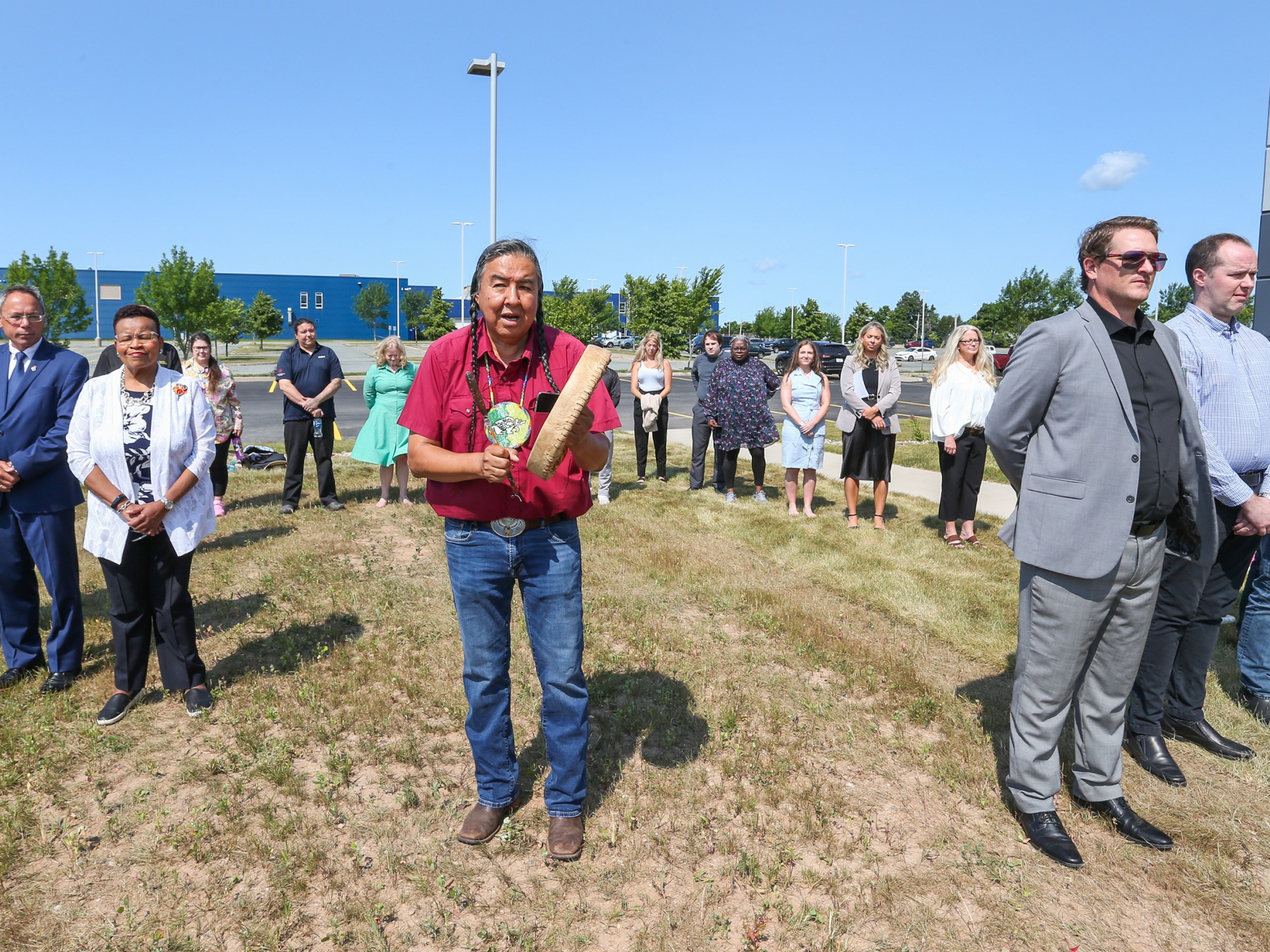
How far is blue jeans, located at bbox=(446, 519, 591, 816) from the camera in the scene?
9.96 feet

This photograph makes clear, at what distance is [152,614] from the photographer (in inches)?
173

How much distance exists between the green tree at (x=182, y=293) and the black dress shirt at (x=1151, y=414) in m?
48.0

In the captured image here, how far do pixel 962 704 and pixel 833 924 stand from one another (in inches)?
80.8

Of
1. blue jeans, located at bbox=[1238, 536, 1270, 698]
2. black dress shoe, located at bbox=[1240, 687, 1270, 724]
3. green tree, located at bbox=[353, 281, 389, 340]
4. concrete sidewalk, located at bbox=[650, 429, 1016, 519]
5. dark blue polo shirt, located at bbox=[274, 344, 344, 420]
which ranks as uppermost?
green tree, located at bbox=[353, 281, 389, 340]

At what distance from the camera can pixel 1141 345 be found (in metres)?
3.30

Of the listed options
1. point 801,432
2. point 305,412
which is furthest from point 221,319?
point 801,432

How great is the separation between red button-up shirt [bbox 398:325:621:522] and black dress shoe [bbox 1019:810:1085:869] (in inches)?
87.2

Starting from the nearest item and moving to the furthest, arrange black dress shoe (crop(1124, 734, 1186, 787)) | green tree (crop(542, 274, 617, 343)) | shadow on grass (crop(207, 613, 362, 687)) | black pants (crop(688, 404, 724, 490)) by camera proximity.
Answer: black dress shoe (crop(1124, 734, 1186, 787)) → shadow on grass (crop(207, 613, 362, 687)) → black pants (crop(688, 404, 724, 490)) → green tree (crop(542, 274, 617, 343))

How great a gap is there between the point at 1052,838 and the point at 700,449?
7.66m

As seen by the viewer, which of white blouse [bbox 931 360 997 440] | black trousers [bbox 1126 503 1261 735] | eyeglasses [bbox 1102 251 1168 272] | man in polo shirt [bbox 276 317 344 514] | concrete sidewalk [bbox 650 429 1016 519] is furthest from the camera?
concrete sidewalk [bbox 650 429 1016 519]

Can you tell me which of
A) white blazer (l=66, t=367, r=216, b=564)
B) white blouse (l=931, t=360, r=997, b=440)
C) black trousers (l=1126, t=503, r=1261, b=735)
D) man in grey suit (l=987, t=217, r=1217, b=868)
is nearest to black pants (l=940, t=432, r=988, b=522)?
white blouse (l=931, t=360, r=997, b=440)

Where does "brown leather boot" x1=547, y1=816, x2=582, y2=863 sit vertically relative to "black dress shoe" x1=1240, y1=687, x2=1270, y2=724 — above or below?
below

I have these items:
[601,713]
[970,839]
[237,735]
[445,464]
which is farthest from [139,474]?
[970,839]

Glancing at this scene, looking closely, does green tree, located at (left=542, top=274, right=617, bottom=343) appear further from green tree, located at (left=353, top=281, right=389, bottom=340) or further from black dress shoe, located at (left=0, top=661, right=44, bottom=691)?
green tree, located at (left=353, top=281, right=389, bottom=340)
